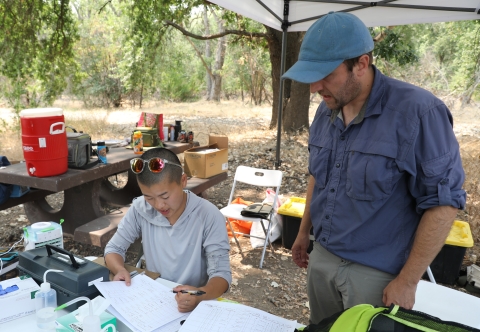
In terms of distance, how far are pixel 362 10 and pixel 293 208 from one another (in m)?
2.58

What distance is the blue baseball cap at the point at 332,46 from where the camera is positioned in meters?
1.52

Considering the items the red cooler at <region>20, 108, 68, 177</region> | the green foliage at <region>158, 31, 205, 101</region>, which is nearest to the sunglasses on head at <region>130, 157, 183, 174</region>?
the red cooler at <region>20, 108, 68, 177</region>

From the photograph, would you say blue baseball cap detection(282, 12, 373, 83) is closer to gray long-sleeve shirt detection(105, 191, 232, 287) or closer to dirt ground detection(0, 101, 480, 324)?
gray long-sleeve shirt detection(105, 191, 232, 287)

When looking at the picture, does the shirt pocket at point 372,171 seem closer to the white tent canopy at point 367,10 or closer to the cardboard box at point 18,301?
the cardboard box at point 18,301

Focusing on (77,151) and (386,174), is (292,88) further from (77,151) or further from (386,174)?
(386,174)

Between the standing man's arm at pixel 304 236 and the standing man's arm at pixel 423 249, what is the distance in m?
0.65

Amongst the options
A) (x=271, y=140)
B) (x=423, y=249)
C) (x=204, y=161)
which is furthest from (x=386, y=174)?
(x=271, y=140)

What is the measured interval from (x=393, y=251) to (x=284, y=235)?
9.20 feet

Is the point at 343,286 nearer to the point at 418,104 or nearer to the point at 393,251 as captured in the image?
the point at 393,251

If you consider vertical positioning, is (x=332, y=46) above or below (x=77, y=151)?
above

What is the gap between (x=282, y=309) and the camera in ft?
11.1

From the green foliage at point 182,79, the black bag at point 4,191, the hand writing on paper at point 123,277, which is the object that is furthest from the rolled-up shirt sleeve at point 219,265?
the green foliage at point 182,79

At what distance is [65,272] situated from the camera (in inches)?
63.5

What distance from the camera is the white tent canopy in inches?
165
